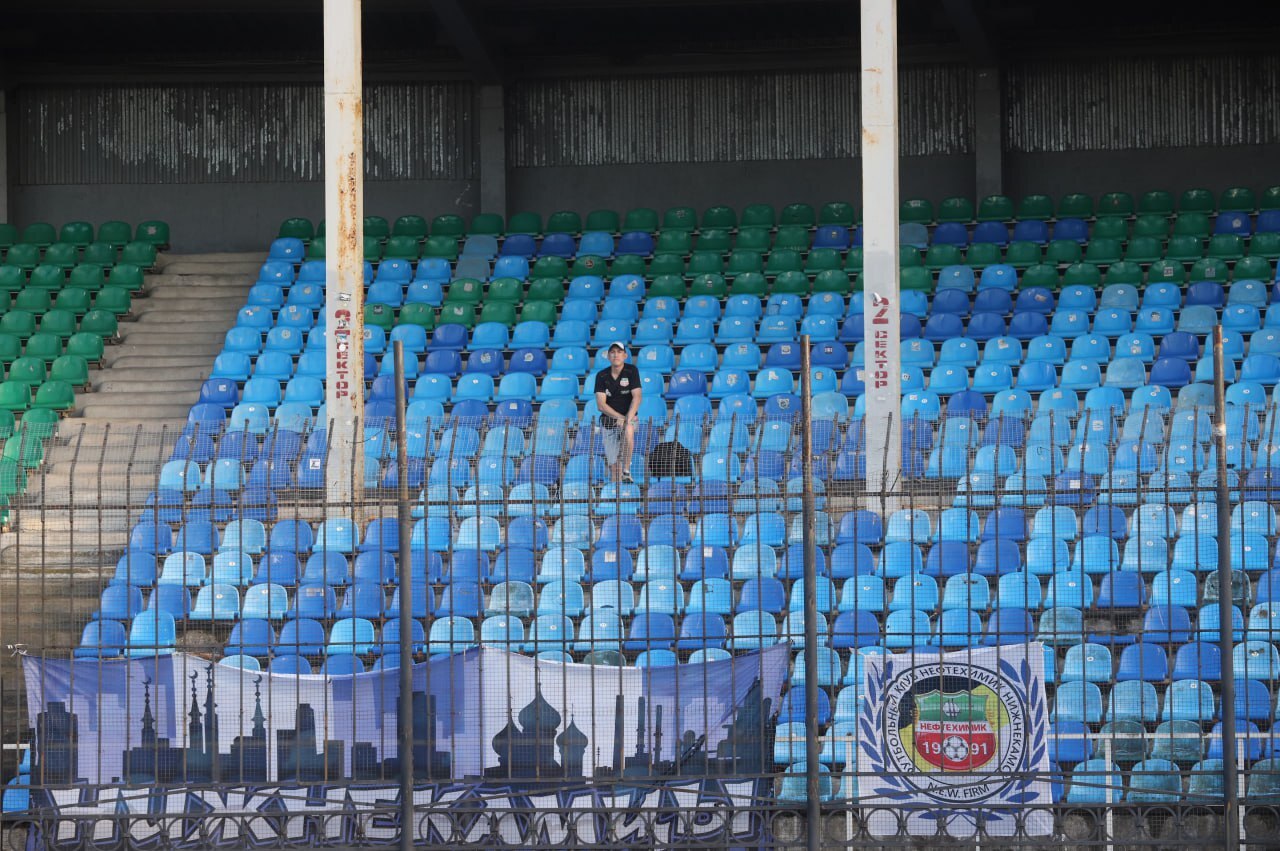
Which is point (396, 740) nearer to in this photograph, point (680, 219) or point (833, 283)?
point (833, 283)

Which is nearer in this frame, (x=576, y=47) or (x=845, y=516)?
(x=845, y=516)

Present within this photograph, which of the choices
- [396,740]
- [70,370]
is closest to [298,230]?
[70,370]

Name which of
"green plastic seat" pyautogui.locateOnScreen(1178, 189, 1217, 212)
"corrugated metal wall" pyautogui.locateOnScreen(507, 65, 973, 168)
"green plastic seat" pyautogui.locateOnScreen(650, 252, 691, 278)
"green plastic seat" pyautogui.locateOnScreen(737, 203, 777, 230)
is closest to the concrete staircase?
"corrugated metal wall" pyautogui.locateOnScreen(507, 65, 973, 168)

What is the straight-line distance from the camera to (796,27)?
21875 mm

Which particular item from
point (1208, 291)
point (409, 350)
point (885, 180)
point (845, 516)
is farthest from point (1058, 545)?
point (409, 350)

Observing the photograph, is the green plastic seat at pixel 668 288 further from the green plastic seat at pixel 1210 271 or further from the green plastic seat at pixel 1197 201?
the green plastic seat at pixel 1197 201

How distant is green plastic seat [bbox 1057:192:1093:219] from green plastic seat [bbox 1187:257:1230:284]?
2.23 meters

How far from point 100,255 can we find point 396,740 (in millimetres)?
12470

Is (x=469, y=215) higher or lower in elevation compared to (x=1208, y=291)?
higher

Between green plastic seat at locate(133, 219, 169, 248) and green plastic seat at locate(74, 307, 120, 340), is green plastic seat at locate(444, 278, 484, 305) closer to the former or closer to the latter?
green plastic seat at locate(74, 307, 120, 340)

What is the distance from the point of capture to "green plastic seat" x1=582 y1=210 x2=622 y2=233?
21.1m

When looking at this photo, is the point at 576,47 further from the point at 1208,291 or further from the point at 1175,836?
the point at 1175,836

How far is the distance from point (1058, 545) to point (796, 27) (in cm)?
1137

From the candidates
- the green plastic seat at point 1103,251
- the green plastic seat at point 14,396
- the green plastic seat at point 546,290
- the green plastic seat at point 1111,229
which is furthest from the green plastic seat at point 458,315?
Answer: the green plastic seat at point 1111,229
